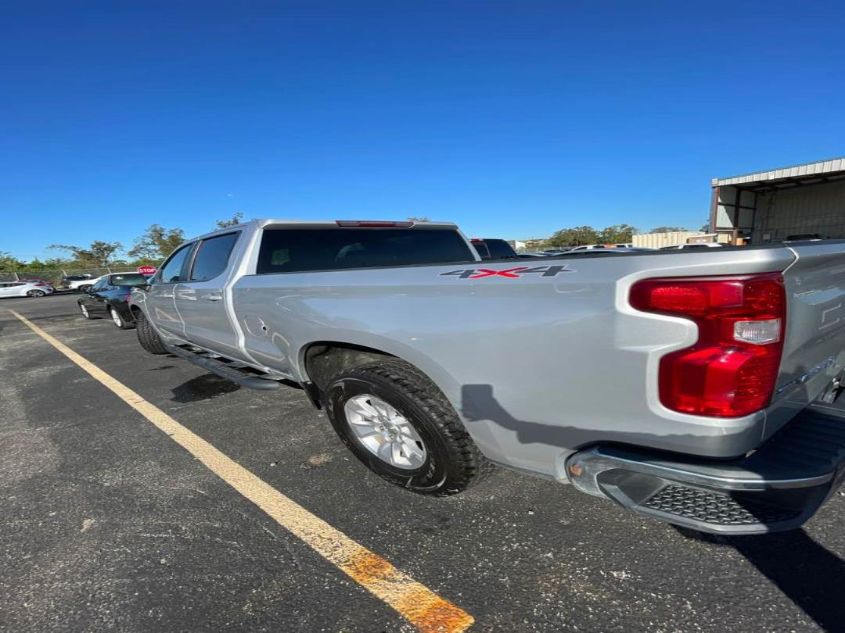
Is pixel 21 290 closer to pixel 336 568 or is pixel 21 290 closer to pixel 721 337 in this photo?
pixel 336 568

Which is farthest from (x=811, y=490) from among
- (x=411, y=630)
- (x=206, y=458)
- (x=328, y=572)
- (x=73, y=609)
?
(x=206, y=458)

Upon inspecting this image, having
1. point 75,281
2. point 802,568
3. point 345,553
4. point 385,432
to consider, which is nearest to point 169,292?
point 385,432

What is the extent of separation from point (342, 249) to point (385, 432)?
1.83 meters

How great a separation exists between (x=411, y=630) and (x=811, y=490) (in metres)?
1.50

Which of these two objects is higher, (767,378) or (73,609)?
(767,378)

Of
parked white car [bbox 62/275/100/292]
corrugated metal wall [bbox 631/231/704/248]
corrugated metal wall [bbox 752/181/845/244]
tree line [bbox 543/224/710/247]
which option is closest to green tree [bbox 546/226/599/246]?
tree line [bbox 543/224/710/247]

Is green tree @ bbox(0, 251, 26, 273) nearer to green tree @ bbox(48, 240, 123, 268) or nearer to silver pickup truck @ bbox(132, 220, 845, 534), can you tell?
green tree @ bbox(48, 240, 123, 268)

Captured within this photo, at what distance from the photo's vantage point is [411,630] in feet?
5.44

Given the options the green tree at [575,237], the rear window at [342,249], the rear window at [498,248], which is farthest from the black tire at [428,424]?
the green tree at [575,237]

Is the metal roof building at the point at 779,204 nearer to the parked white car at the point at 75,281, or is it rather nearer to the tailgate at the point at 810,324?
the tailgate at the point at 810,324

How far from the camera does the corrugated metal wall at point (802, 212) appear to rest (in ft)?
82.4

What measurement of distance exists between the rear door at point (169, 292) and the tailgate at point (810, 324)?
498 cm

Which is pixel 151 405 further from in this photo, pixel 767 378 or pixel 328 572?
pixel 767 378

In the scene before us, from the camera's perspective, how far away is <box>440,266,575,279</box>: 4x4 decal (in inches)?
64.6
